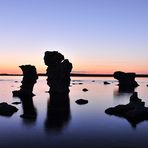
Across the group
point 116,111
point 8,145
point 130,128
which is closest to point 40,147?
point 8,145

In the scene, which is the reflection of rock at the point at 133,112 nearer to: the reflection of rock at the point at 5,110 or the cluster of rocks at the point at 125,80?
the reflection of rock at the point at 5,110

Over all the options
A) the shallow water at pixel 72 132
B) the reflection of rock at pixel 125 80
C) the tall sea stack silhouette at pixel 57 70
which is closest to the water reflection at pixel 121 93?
the tall sea stack silhouette at pixel 57 70

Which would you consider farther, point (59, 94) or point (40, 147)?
point (59, 94)

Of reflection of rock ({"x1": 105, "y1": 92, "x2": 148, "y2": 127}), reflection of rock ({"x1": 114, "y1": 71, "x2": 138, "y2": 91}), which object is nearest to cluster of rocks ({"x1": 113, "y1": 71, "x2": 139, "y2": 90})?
reflection of rock ({"x1": 114, "y1": 71, "x2": 138, "y2": 91})

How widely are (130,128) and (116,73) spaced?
131055 millimetres

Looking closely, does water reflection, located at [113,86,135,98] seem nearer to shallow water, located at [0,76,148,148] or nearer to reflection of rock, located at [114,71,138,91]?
reflection of rock, located at [114,71,138,91]

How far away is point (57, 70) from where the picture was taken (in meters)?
103

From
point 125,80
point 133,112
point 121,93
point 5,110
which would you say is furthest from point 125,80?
point 5,110

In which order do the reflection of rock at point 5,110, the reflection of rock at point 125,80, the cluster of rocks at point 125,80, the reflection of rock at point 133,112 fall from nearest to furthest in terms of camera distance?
the reflection of rock at point 133,112 → the reflection of rock at point 5,110 → the cluster of rocks at point 125,80 → the reflection of rock at point 125,80

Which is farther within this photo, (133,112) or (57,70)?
(57,70)

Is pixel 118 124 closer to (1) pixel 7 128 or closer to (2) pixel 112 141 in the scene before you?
(2) pixel 112 141

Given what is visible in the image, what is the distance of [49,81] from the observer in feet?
346

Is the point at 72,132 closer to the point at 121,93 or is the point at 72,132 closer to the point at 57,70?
the point at 57,70

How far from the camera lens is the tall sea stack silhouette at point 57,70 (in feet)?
336
